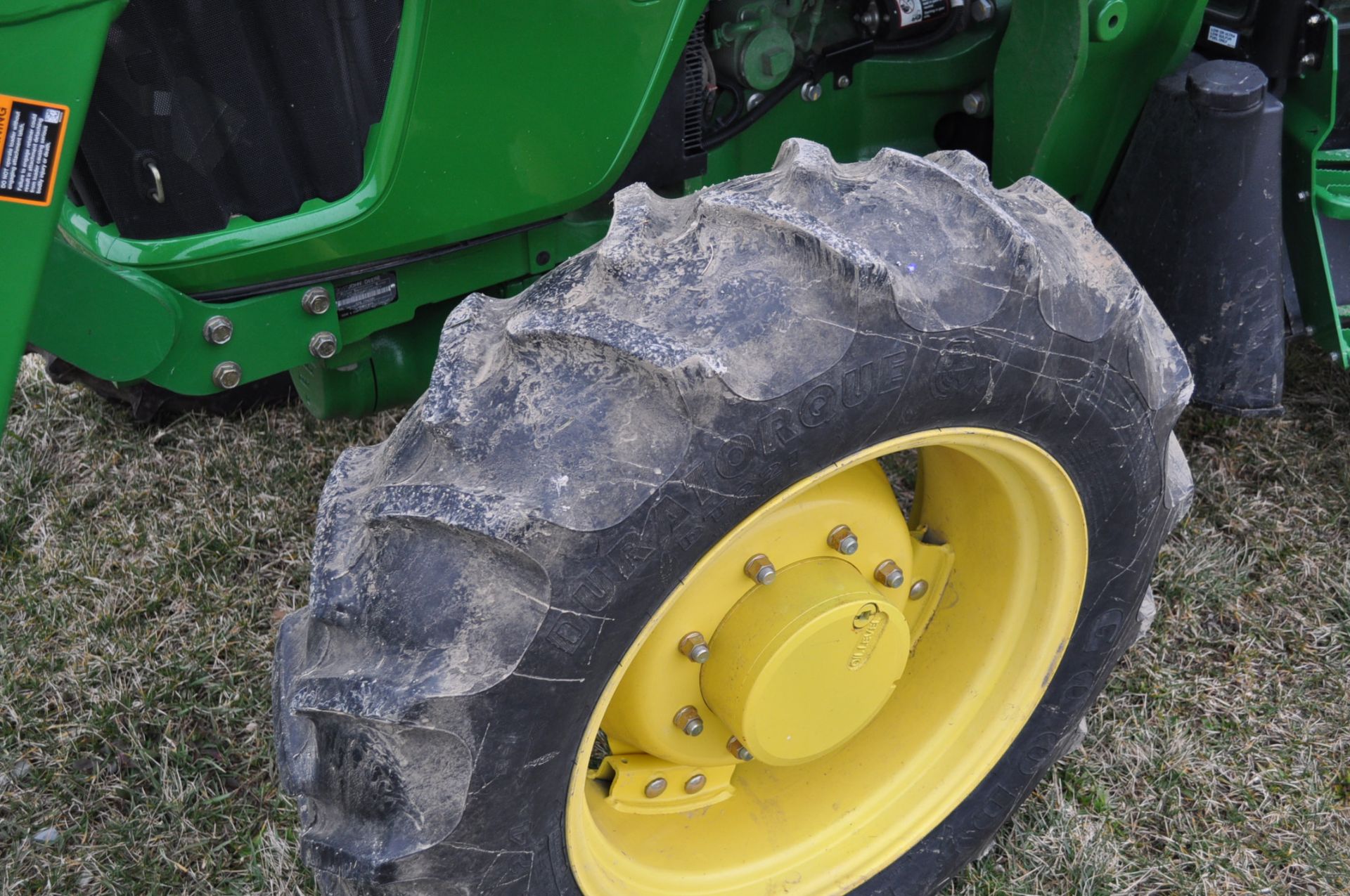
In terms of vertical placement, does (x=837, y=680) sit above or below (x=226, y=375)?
below

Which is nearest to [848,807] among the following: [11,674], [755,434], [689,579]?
[689,579]

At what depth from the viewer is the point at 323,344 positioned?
160cm

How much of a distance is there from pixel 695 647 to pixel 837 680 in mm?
210

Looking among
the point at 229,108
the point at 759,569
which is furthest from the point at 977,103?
the point at 229,108

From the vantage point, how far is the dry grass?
1.89m

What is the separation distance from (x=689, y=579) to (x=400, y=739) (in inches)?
13.3

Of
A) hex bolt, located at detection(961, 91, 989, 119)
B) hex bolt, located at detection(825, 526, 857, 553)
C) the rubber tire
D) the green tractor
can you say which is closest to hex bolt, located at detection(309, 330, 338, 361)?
the green tractor

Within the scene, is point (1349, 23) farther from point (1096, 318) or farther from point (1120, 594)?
point (1120, 594)

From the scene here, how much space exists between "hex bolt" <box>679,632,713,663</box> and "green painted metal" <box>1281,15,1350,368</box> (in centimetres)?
121

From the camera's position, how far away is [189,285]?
145 cm

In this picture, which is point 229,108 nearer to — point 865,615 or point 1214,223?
point 865,615

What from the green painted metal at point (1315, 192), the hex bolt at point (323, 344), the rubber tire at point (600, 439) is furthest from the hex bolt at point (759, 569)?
the green painted metal at point (1315, 192)

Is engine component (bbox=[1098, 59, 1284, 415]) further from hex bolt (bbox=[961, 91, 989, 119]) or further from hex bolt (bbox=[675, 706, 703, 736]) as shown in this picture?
hex bolt (bbox=[675, 706, 703, 736])

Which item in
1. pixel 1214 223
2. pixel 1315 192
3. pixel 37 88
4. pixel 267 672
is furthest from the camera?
pixel 267 672
